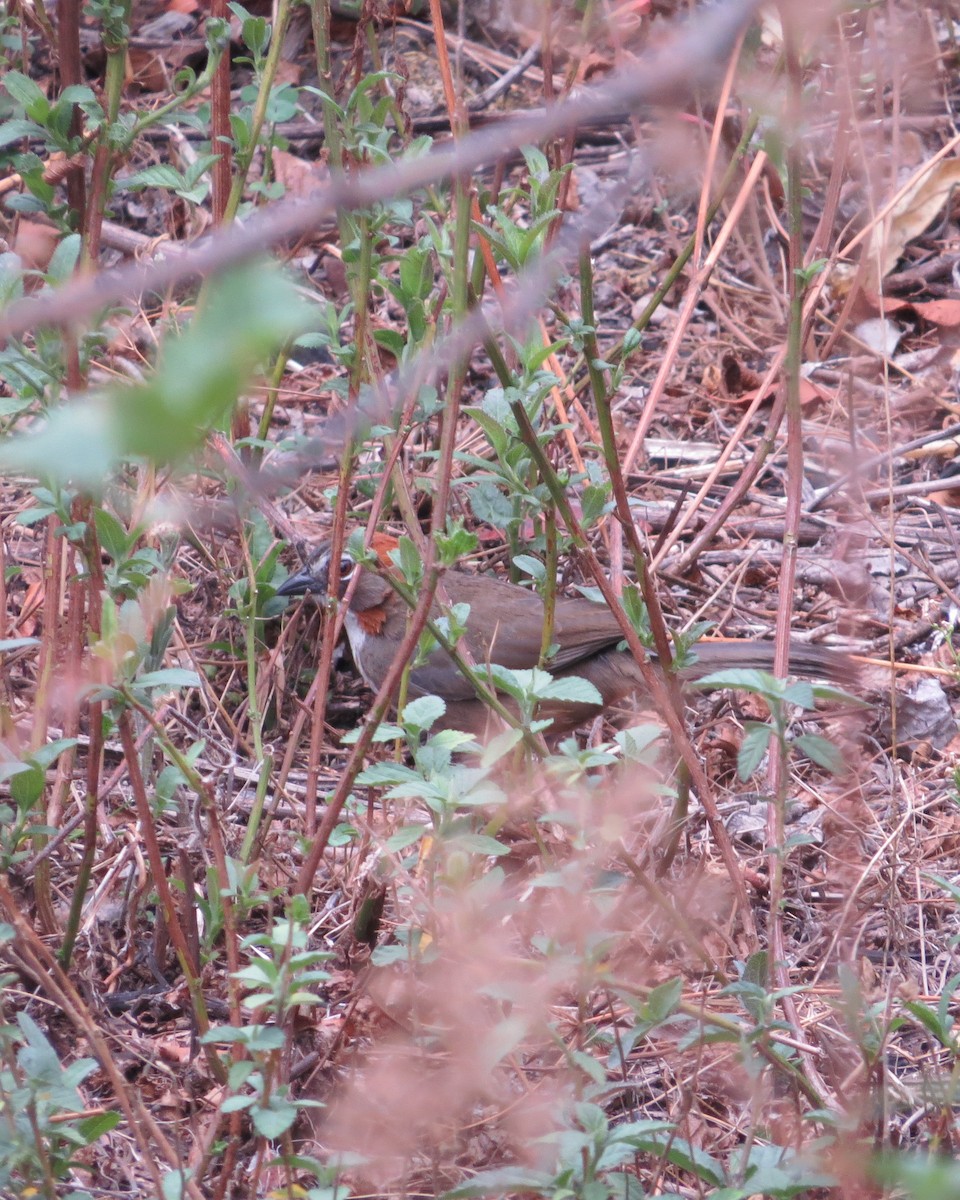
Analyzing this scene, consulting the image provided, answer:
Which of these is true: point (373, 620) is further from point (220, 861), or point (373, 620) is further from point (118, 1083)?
point (118, 1083)

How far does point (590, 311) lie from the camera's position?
108 inches

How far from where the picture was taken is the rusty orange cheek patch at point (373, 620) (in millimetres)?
5746

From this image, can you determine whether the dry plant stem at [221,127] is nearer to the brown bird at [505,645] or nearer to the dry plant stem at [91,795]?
the brown bird at [505,645]

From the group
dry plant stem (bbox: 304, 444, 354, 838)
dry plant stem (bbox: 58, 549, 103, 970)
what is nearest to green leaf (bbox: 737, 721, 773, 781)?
dry plant stem (bbox: 304, 444, 354, 838)

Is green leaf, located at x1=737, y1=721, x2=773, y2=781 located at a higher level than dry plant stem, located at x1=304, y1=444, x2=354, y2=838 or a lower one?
higher

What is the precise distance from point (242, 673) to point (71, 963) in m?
1.72

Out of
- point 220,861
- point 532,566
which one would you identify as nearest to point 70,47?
point 532,566

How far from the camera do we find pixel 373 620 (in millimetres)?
5770

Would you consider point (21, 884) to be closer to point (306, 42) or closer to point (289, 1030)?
point (289, 1030)

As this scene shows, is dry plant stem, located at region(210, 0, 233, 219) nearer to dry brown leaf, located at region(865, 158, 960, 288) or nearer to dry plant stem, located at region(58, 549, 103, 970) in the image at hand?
dry plant stem, located at region(58, 549, 103, 970)

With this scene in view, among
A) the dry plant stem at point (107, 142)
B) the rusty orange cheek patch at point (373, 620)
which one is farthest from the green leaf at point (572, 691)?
the rusty orange cheek patch at point (373, 620)

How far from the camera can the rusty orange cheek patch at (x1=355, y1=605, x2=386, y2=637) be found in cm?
575

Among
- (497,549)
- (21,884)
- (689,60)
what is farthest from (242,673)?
(689,60)

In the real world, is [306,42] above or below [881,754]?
above
